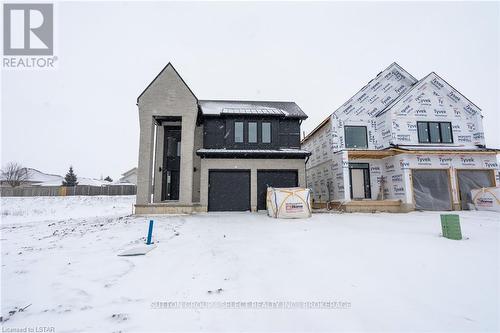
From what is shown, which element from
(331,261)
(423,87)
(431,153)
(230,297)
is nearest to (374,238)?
(331,261)

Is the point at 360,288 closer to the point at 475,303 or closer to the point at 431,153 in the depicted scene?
the point at 475,303

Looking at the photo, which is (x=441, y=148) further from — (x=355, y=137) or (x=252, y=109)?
(x=252, y=109)

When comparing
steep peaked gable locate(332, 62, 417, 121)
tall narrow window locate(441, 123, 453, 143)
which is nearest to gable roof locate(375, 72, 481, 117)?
steep peaked gable locate(332, 62, 417, 121)

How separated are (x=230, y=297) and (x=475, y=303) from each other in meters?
3.37

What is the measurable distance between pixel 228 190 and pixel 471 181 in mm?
16074

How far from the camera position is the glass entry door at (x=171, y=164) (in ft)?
50.0

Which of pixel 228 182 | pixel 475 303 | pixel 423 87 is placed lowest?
pixel 475 303

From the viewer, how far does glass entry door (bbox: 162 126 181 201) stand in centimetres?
1523

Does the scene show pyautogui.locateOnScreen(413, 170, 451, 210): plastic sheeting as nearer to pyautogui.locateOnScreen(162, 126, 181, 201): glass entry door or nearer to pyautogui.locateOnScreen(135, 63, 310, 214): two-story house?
pyautogui.locateOnScreen(135, 63, 310, 214): two-story house

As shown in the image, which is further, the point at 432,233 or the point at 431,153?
the point at 431,153

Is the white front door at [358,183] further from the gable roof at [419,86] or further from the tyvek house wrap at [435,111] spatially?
the gable roof at [419,86]

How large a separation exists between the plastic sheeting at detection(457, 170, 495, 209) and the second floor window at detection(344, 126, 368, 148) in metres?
6.11

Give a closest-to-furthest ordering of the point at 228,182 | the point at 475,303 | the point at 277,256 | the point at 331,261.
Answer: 1. the point at 475,303
2. the point at 331,261
3. the point at 277,256
4. the point at 228,182

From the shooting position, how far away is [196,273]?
3955 mm
